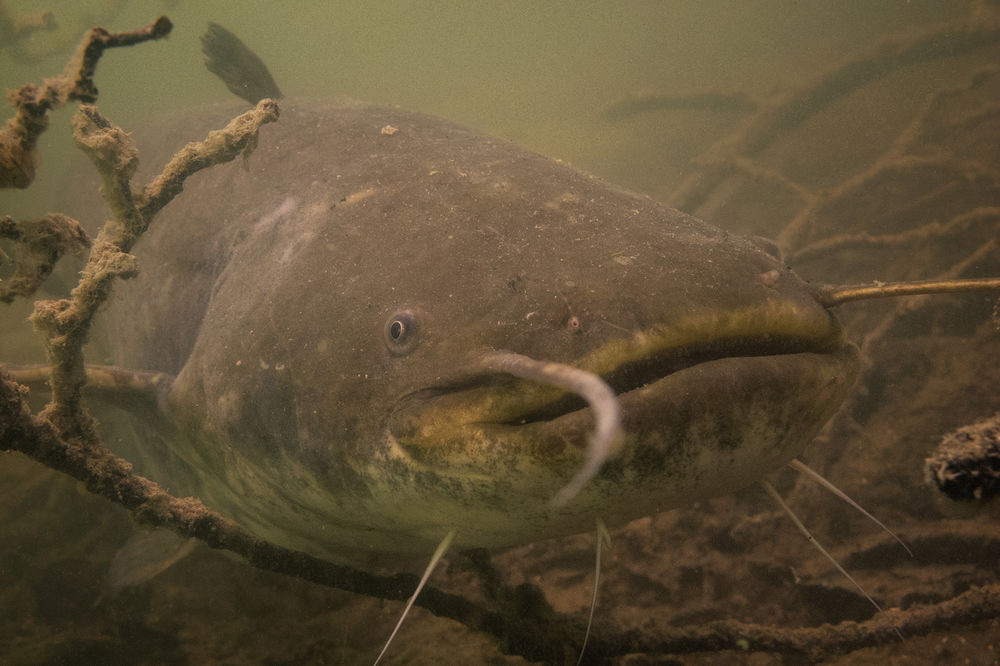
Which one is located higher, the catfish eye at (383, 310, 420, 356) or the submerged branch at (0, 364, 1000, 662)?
the catfish eye at (383, 310, 420, 356)

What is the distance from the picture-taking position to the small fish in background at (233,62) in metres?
3.61

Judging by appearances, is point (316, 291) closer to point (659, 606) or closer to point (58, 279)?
point (659, 606)

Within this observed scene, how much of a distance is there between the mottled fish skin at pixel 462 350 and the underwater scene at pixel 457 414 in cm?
1

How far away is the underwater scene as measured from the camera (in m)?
1.24

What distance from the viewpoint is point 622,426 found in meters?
1.11

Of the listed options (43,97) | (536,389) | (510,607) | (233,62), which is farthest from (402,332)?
(233,62)

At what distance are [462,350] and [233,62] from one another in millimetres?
3527

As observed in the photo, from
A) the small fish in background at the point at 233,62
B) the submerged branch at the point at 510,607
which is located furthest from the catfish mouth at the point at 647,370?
the small fish in background at the point at 233,62

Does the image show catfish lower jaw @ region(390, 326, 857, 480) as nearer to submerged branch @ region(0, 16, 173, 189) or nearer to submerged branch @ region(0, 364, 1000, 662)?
submerged branch @ region(0, 364, 1000, 662)

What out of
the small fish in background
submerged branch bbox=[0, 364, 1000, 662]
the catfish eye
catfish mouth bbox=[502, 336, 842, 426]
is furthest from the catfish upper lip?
the small fish in background

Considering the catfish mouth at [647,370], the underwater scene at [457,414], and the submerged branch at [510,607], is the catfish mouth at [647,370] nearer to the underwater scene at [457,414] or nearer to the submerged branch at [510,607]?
the underwater scene at [457,414]

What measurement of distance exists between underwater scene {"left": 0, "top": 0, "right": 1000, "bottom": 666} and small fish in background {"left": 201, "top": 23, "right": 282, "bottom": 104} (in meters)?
0.02

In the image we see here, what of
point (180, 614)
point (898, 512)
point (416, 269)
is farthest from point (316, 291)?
point (898, 512)

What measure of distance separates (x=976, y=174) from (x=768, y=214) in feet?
7.52
